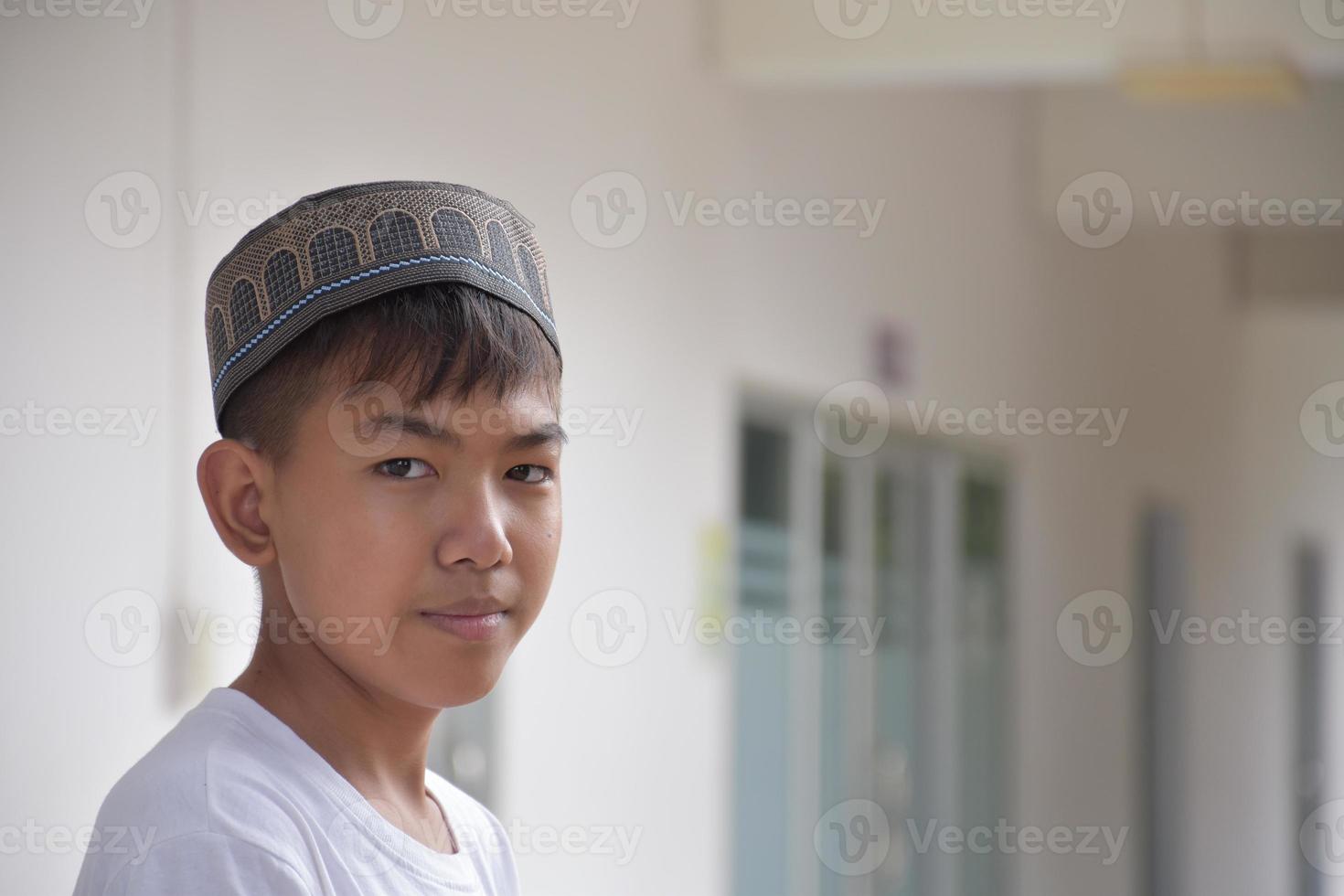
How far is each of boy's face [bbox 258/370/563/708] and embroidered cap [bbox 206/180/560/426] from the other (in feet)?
0.24

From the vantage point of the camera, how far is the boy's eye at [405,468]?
1.04 m

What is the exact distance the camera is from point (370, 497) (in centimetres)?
103

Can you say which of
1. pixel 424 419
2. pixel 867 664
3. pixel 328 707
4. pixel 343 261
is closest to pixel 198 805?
pixel 328 707

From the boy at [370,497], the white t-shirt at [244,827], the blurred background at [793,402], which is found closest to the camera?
the white t-shirt at [244,827]

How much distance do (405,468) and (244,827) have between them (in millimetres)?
268

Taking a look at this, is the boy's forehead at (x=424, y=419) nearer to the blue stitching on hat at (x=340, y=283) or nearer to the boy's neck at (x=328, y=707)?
the blue stitching on hat at (x=340, y=283)

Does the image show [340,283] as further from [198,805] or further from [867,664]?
[867,664]

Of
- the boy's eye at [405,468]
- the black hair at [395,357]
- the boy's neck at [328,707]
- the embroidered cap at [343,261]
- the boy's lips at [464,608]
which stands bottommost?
the boy's neck at [328,707]

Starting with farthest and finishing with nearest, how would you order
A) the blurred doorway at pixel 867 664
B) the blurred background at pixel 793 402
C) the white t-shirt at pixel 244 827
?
1. the blurred doorway at pixel 867 664
2. the blurred background at pixel 793 402
3. the white t-shirt at pixel 244 827

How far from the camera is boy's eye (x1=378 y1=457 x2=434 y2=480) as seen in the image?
1.04m

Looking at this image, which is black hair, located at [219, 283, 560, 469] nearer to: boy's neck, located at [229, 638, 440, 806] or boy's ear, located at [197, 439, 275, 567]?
boy's ear, located at [197, 439, 275, 567]

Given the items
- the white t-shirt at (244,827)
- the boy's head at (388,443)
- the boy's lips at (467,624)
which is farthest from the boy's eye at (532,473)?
the white t-shirt at (244,827)

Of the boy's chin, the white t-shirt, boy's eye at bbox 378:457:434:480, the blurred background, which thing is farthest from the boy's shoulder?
the blurred background

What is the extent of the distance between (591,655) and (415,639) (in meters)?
2.30
